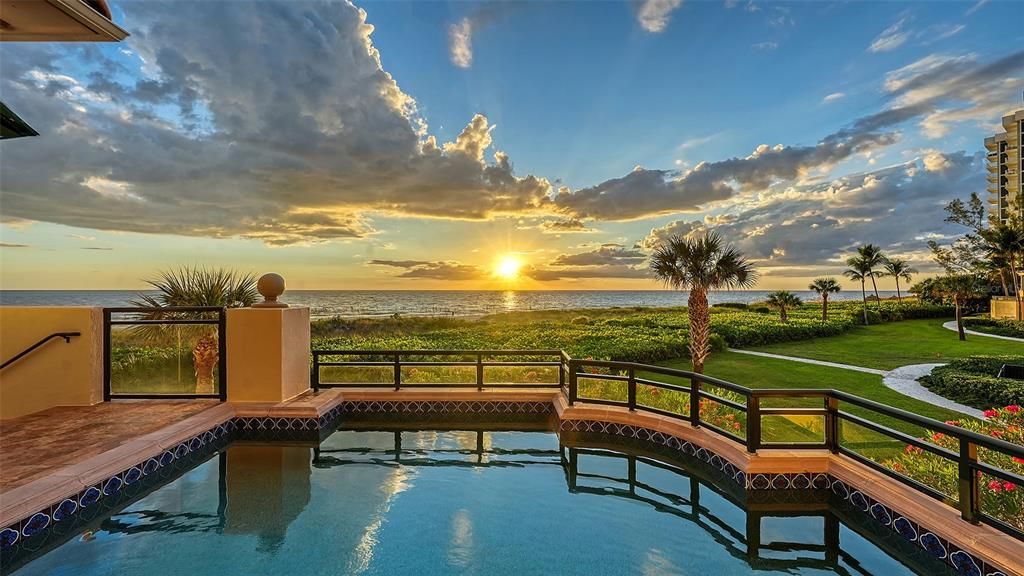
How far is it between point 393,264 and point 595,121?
34946 millimetres

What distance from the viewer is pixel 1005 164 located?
183 feet

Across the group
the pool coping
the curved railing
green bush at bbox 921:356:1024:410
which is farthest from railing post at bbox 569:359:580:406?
green bush at bbox 921:356:1024:410

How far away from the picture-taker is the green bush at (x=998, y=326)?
21.4 m

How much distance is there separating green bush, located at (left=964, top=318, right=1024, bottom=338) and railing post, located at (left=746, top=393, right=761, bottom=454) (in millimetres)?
27100

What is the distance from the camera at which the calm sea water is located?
59.9 meters

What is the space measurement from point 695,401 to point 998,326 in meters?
29.6

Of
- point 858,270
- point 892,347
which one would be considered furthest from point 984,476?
point 858,270

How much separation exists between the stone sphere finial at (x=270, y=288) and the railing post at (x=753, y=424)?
6.45 metres

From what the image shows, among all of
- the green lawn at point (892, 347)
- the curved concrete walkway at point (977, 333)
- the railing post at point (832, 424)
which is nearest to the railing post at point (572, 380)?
the railing post at point (832, 424)

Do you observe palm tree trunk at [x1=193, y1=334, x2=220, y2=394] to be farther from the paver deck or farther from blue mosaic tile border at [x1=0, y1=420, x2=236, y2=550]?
blue mosaic tile border at [x1=0, y1=420, x2=236, y2=550]

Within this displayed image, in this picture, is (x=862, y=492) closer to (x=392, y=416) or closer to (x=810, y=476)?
(x=810, y=476)

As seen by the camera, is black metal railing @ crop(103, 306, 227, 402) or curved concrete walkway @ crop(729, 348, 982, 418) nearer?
black metal railing @ crop(103, 306, 227, 402)

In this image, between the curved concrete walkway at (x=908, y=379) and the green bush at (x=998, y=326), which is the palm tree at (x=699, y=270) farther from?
the green bush at (x=998, y=326)

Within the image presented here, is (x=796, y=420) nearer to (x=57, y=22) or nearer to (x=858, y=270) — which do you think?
(x=57, y=22)
